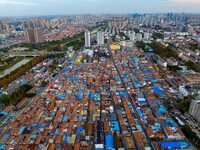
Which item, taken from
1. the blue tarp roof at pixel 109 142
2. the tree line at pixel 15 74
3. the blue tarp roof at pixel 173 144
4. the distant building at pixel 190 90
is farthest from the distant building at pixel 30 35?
the blue tarp roof at pixel 173 144

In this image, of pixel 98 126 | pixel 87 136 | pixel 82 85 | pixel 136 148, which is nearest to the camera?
pixel 136 148

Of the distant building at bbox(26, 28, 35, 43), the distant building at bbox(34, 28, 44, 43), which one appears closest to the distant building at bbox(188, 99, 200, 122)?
the distant building at bbox(34, 28, 44, 43)

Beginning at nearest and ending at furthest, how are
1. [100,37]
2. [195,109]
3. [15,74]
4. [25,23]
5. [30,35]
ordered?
[195,109]
[15,74]
[100,37]
[30,35]
[25,23]

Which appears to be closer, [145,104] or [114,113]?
[114,113]

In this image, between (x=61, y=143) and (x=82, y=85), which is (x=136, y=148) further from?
(x=82, y=85)

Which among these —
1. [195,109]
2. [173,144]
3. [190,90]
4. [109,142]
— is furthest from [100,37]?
[173,144]

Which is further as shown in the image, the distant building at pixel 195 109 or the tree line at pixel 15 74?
the tree line at pixel 15 74

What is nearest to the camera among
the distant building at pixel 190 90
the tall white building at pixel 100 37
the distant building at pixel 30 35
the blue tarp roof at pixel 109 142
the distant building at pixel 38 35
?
the blue tarp roof at pixel 109 142

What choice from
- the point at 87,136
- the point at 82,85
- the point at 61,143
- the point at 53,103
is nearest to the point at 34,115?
the point at 53,103

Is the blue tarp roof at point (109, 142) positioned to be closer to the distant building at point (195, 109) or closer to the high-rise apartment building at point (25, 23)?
the distant building at point (195, 109)

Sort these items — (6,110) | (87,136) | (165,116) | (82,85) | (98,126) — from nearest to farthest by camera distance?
1. (87,136)
2. (98,126)
3. (165,116)
4. (6,110)
5. (82,85)

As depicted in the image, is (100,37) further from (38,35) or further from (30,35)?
(30,35)
